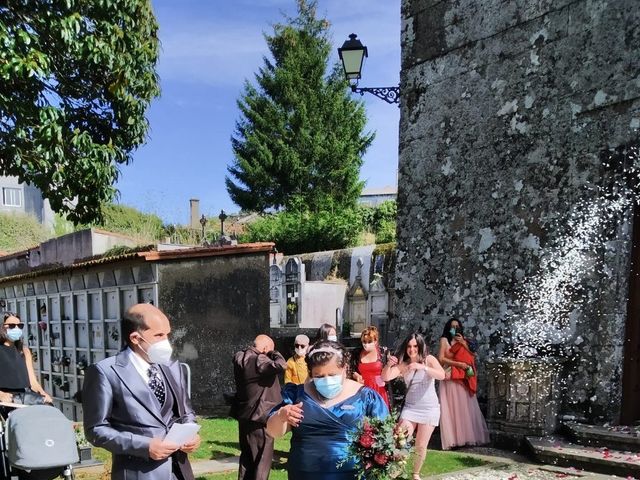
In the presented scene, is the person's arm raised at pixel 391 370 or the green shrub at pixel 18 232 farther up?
the green shrub at pixel 18 232

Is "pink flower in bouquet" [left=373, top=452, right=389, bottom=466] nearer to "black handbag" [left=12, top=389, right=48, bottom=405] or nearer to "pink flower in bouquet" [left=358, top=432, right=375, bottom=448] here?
"pink flower in bouquet" [left=358, top=432, right=375, bottom=448]

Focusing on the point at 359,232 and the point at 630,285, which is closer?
the point at 630,285

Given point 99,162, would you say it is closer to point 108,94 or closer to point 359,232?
point 108,94

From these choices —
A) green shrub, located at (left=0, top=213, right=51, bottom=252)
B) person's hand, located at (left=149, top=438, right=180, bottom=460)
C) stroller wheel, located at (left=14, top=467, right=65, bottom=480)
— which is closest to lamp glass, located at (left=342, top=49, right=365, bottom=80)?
stroller wheel, located at (left=14, top=467, right=65, bottom=480)

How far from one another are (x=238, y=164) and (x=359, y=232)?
977 cm

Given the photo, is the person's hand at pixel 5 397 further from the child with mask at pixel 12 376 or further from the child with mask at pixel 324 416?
the child with mask at pixel 324 416

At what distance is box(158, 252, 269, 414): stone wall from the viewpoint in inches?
441

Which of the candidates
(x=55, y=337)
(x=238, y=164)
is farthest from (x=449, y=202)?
(x=238, y=164)

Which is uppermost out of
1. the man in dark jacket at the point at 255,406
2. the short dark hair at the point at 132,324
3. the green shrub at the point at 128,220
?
the green shrub at the point at 128,220

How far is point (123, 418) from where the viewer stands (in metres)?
3.17

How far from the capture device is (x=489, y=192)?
28.2ft

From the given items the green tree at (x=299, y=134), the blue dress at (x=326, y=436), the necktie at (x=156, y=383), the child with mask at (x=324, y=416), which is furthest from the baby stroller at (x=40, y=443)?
the green tree at (x=299, y=134)

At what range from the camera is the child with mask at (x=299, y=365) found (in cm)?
712

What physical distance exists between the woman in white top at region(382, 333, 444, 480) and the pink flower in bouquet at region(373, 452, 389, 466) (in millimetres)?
2959
